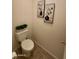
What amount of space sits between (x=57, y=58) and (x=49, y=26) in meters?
0.92

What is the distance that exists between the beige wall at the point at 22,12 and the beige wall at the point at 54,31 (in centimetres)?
22

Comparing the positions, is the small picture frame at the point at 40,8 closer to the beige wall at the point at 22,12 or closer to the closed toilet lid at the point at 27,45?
the beige wall at the point at 22,12

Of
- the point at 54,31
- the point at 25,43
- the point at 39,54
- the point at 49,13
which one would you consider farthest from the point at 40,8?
the point at 39,54

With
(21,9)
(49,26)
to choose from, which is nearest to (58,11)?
(49,26)

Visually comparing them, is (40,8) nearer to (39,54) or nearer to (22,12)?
(22,12)

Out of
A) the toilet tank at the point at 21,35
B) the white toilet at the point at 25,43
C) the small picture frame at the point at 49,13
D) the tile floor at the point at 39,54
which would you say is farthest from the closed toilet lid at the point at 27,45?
the small picture frame at the point at 49,13

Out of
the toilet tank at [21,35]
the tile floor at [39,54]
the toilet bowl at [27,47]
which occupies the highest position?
the toilet tank at [21,35]

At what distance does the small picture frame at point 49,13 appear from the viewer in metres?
2.29

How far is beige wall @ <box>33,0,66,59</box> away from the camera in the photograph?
80.9 inches

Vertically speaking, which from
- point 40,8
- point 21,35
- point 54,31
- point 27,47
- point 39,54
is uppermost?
point 40,8

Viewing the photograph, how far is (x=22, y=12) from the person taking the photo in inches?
116

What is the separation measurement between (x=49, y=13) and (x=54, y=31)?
21.3 inches
